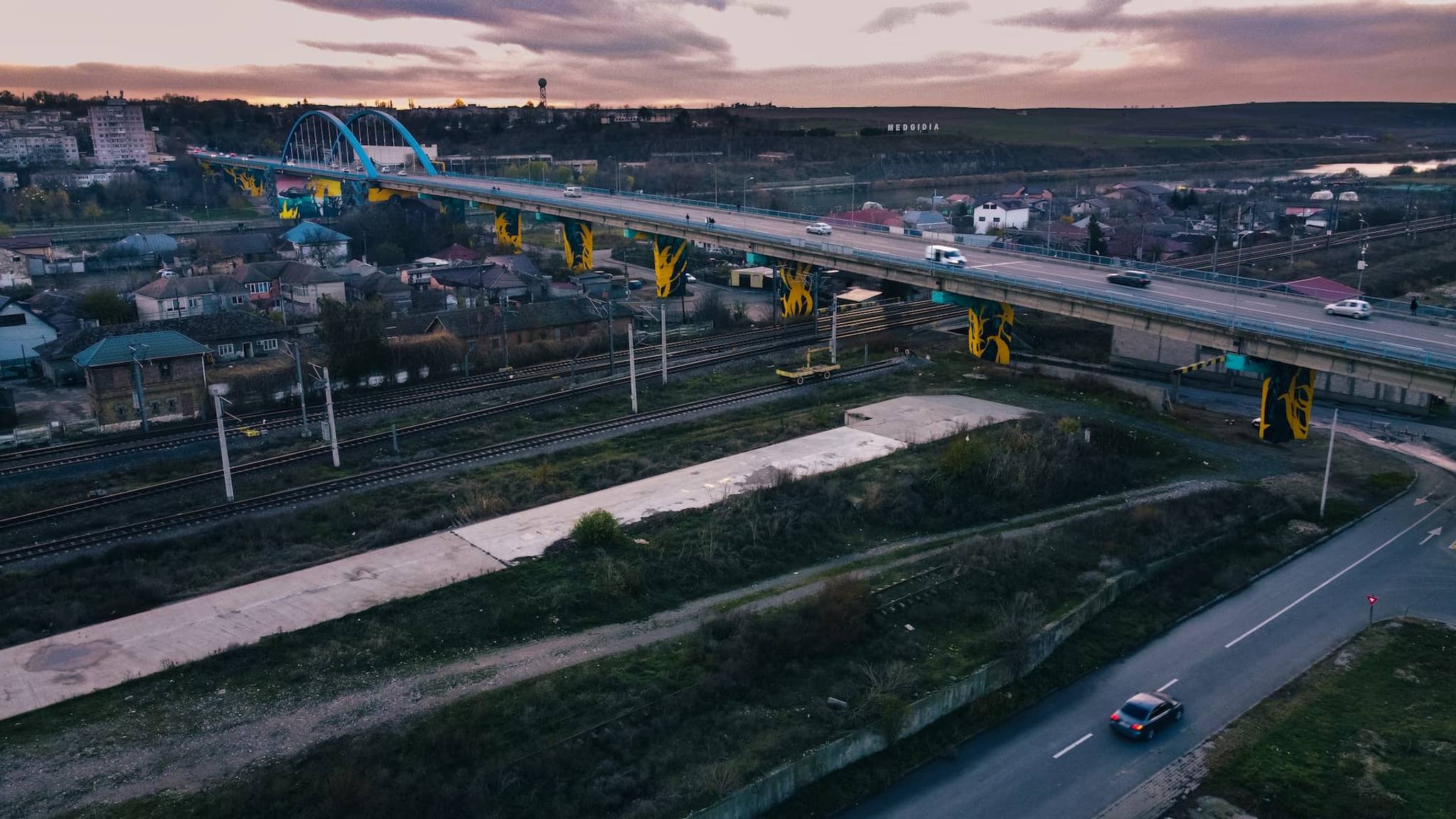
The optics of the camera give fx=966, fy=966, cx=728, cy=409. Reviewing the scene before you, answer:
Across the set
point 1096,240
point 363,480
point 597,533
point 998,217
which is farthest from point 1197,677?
point 998,217

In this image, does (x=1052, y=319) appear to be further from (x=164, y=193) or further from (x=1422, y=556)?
(x=164, y=193)

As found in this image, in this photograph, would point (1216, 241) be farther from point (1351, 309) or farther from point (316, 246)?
point (316, 246)

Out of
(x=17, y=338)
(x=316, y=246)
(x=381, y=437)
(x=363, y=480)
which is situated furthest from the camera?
(x=316, y=246)

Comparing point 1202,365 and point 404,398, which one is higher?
point 1202,365

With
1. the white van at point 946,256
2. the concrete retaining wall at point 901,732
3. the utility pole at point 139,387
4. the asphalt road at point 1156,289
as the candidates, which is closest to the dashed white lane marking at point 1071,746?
the concrete retaining wall at point 901,732

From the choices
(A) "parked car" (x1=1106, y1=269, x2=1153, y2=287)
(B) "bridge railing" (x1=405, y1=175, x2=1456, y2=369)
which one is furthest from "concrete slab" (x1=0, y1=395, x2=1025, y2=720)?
(A) "parked car" (x1=1106, y1=269, x2=1153, y2=287)

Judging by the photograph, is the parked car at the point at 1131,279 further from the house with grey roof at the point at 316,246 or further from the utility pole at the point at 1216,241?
the house with grey roof at the point at 316,246

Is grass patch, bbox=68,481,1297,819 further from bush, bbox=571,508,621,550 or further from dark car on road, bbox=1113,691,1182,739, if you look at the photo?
dark car on road, bbox=1113,691,1182,739

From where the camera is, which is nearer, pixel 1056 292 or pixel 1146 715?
pixel 1146 715
